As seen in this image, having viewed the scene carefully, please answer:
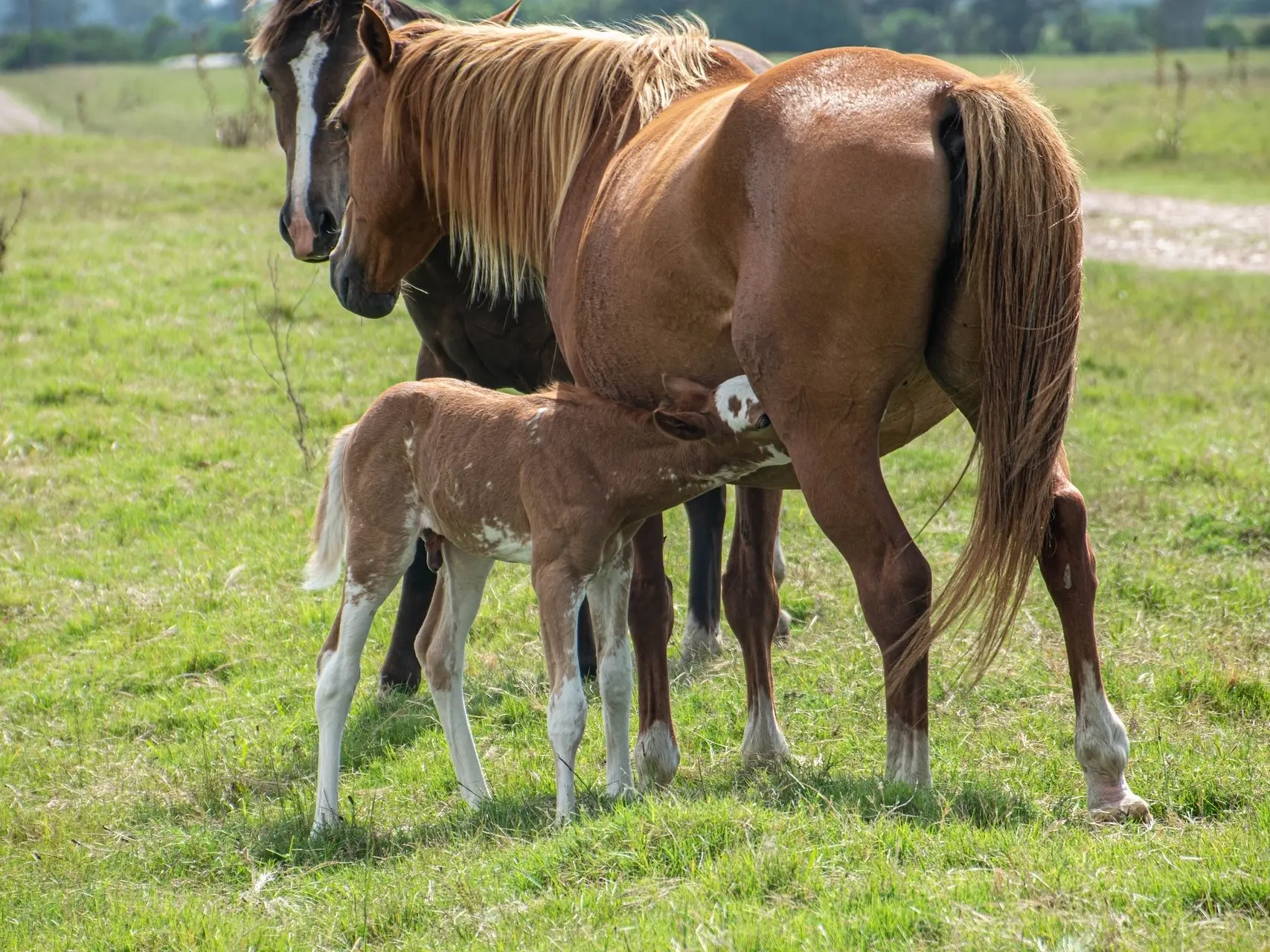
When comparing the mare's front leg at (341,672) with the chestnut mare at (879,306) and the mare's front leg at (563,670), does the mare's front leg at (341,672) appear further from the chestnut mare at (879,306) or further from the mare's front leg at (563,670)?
the chestnut mare at (879,306)

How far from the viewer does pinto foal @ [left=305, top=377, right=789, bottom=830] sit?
153 inches

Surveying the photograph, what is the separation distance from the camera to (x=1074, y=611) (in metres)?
3.63

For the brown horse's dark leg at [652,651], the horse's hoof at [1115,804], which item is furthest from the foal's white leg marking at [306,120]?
the horse's hoof at [1115,804]

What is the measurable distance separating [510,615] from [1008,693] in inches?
85.6

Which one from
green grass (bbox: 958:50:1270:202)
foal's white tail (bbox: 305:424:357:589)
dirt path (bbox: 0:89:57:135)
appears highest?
foal's white tail (bbox: 305:424:357:589)

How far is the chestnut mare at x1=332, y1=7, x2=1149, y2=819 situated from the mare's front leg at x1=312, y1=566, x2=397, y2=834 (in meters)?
0.89

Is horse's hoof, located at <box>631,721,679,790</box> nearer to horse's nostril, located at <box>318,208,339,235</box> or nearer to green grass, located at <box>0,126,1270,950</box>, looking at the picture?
green grass, located at <box>0,126,1270,950</box>

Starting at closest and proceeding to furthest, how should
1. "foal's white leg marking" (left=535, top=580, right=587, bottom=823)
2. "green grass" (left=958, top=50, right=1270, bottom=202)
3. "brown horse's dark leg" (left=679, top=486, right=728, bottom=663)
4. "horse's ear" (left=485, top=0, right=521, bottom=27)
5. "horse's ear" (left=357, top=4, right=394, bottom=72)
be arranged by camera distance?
1. "foal's white leg marking" (left=535, top=580, right=587, bottom=823)
2. "horse's ear" (left=357, top=4, right=394, bottom=72)
3. "horse's ear" (left=485, top=0, right=521, bottom=27)
4. "brown horse's dark leg" (left=679, top=486, right=728, bottom=663)
5. "green grass" (left=958, top=50, right=1270, bottom=202)

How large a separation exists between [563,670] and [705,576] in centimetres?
201

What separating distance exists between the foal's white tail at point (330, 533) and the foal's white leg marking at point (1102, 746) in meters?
2.36

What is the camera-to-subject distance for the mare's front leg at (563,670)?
3.87 meters

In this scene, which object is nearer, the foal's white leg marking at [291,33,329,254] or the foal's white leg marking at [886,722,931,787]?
the foal's white leg marking at [886,722,931,787]

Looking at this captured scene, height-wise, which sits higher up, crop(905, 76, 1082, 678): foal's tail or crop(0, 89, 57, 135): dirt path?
crop(905, 76, 1082, 678): foal's tail

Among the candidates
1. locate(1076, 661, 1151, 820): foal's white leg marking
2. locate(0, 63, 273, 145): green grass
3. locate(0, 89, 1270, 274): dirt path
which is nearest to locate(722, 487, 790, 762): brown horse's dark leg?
locate(1076, 661, 1151, 820): foal's white leg marking
